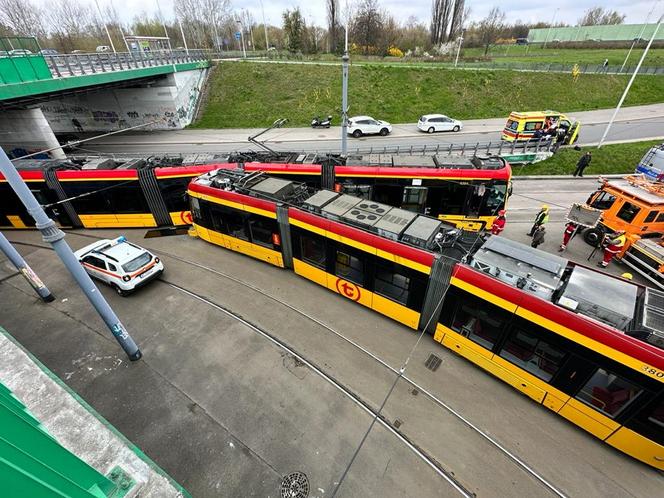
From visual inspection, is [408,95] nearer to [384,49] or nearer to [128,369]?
[384,49]

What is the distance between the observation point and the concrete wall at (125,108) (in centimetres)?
3341

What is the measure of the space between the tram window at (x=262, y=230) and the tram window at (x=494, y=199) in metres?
8.65

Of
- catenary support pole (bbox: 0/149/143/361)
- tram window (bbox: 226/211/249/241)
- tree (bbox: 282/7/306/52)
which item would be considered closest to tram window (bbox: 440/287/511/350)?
tram window (bbox: 226/211/249/241)

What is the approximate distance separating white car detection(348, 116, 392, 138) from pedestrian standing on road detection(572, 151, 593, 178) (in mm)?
16237

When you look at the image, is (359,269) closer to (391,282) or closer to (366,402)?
(391,282)

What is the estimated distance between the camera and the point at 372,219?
32.5ft

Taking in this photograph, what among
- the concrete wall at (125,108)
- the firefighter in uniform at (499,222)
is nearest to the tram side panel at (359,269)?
the firefighter in uniform at (499,222)

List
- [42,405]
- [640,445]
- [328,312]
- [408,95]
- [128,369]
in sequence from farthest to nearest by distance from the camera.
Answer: [408,95], [328,312], [128,369], [640,445], [42,405]

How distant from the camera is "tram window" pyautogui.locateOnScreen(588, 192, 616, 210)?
14047mm

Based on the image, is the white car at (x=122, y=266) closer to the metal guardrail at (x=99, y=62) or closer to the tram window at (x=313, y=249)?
the tram window at (x=313, y=249)

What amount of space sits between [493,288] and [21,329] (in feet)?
48.8

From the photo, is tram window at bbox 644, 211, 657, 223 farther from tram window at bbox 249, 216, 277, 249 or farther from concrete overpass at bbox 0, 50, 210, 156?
concrete overpass at bbox 0, 50, 210, 156

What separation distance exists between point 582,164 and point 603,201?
8.42 m

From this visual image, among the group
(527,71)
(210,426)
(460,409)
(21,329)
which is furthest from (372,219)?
(527,71)
